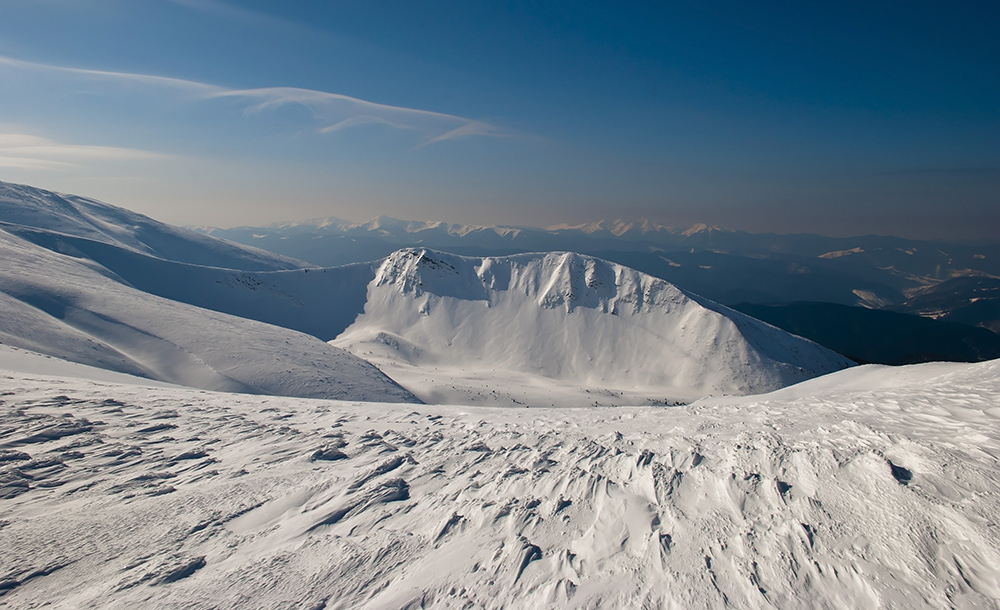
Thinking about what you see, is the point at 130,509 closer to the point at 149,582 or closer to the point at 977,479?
the point at 149,582

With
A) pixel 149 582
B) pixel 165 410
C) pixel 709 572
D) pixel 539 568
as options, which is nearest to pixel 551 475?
Result: pixel 539 568

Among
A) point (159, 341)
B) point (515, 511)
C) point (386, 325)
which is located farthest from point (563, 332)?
point (515, 511)

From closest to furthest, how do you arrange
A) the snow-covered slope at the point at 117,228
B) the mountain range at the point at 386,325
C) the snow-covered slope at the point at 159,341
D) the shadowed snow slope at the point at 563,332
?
the snow-covered slope at the point at 159,341, the mountain range at the point at 386,325, the shadowed snow slope at the point at 563,332, the snow-covered slope at the point at 117,228

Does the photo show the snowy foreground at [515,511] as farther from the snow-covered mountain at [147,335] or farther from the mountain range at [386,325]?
the mountain range at [386,325]

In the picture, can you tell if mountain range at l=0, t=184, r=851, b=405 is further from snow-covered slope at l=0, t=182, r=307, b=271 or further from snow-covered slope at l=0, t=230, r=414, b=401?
snow-covered slope at l=0, t=182, r=307, b=271

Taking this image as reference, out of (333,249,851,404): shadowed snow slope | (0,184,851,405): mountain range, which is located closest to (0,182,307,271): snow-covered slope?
(0,184,851,405): mountain range

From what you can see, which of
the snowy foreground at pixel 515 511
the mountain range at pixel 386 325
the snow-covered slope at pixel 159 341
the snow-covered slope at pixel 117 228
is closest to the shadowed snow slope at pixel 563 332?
the mountain range at pixel 386 325
